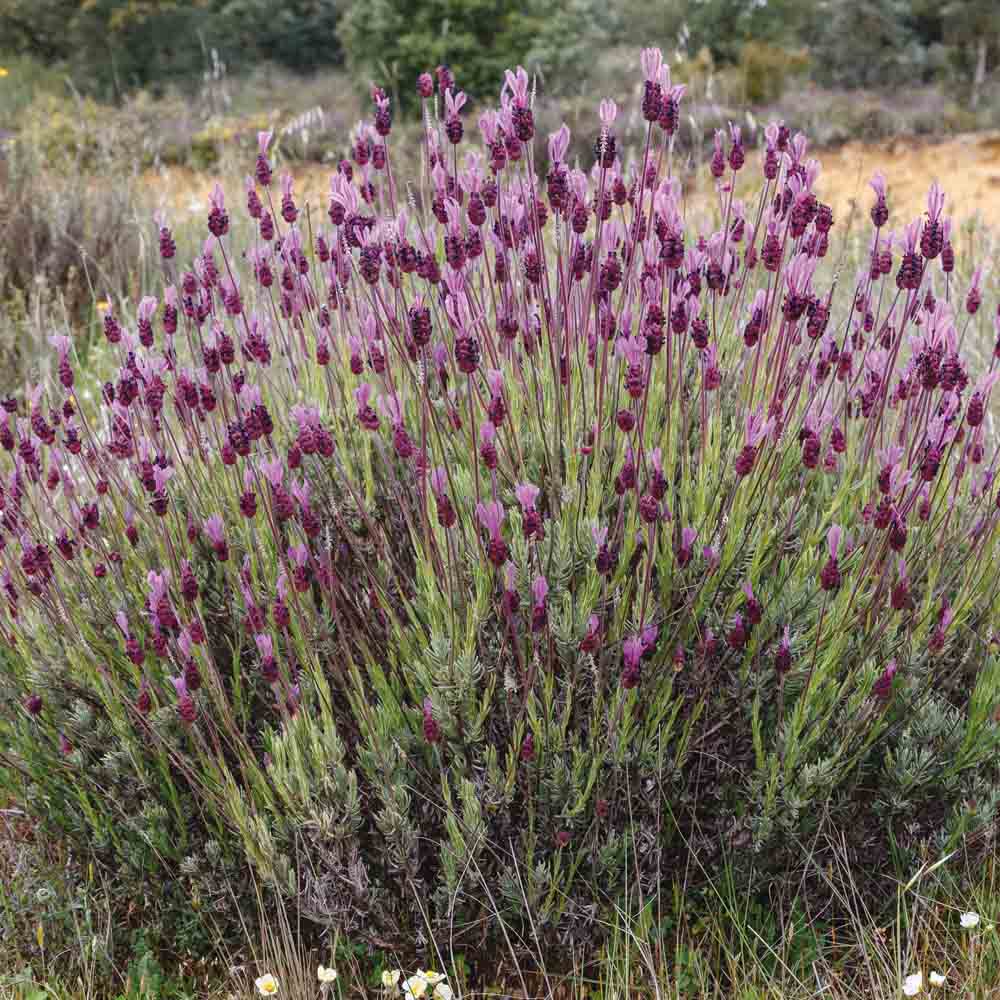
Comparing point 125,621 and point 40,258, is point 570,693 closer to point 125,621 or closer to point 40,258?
point 125,621

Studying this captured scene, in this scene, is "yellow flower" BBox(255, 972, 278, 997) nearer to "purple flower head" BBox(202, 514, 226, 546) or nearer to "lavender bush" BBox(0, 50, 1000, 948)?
"lavender bush" BBox(0, 50, 1000, 948)

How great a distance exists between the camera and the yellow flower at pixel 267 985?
2.03m

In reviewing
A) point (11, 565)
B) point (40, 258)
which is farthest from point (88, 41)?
point (11, 565)

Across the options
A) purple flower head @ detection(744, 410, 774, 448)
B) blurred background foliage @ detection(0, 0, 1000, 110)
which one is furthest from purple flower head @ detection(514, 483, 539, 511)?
blurred background foliage @ detection(0, 0, 1000, 110)

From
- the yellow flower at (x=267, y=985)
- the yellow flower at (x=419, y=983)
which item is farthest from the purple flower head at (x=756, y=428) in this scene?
the yellow flower at (x=267, y=985)

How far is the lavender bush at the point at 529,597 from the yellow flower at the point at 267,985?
131 mm

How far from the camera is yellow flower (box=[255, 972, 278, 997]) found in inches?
79.9

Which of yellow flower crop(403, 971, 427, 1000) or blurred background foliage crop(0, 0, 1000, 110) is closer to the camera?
yellow flower crop(403, 971, 427, 1000)

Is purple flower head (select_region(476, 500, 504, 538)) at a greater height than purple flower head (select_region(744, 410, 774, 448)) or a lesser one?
lesser

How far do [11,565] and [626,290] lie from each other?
1482 millimetres

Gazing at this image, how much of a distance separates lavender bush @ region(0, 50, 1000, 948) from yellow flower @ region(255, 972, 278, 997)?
0.43ft

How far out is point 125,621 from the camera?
6.94 ft

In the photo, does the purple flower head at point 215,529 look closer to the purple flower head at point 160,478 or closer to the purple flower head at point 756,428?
the purple flower head at point 160,478

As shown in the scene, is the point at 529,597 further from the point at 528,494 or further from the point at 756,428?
the point at 756,428
